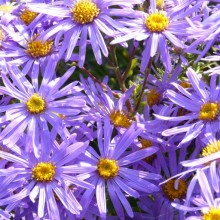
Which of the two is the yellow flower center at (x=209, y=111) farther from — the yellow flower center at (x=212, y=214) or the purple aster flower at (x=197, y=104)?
the yellow flower center at (x=212, y=214)

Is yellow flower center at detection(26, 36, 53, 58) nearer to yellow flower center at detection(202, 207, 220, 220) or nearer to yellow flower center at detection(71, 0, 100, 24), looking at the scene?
yellow flower center at detection(71, 0, 100, 24)

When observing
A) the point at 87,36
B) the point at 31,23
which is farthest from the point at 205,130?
the point at 31,23

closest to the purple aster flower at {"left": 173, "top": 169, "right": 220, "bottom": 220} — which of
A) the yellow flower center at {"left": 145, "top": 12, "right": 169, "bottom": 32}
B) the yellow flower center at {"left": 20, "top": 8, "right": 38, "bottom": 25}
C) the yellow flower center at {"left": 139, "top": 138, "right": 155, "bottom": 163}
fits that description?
the yellow flower center at {"left": 139, "top": 138, "right": 155, "bottom": 163}

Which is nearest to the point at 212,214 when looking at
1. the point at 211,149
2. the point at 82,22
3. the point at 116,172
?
the point at 211,149

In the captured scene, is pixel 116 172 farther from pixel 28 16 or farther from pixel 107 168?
pixel 28 16

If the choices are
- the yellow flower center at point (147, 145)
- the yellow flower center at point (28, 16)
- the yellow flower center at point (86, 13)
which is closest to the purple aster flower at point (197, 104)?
the yellow flower center at point (147, 145)

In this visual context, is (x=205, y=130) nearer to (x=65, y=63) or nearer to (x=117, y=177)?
(x=117, y=177)
